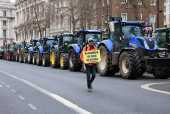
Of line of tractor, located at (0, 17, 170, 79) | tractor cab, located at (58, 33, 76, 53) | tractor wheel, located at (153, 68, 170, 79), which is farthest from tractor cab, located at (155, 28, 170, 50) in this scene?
tractor cab, located at (58, 33, 76, 53)

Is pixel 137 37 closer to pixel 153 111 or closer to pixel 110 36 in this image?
pixel 110 36

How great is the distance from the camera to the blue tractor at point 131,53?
13.9 meters

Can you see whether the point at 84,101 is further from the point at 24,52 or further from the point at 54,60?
the point at 24,52

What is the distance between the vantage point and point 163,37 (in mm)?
19328

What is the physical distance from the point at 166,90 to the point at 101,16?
37540mm

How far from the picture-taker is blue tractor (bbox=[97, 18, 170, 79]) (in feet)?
45.4

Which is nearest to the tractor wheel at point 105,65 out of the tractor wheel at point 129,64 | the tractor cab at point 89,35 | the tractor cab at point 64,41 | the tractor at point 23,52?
the tractor wheel at point 129,64

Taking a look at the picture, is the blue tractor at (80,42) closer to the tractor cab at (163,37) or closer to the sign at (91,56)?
the tractor cab at (163,37)

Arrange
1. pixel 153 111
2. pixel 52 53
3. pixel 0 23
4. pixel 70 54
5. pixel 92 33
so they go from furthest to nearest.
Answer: pixel 0 23 → pixel 52 53 → pixel 70 54 → pixel 92 33 → pixel 153 111

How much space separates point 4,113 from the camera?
721 cm

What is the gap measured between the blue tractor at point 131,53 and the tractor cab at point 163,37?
3659mm

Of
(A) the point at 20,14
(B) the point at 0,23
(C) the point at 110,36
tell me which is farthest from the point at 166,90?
(B) the point at 0,23

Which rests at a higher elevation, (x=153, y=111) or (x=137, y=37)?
(x=137, y=37)

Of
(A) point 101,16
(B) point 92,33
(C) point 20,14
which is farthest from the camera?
(C) point 20,14
